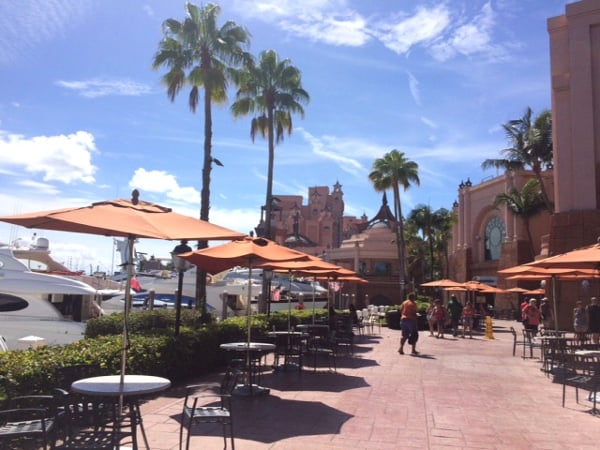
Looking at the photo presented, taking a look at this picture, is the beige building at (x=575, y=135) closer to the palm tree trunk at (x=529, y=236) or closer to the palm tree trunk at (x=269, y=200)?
the palm tree trunk at (x=529, y=236)

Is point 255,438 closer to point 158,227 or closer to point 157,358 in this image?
point 158,227

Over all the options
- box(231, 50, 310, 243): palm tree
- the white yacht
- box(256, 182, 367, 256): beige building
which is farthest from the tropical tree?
box(256, 182, 367, 256): beige building

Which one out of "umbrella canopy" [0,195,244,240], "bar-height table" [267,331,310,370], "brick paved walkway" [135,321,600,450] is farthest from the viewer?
"bar-height table" [267,331,310,370]

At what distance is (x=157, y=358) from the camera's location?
8891 mm

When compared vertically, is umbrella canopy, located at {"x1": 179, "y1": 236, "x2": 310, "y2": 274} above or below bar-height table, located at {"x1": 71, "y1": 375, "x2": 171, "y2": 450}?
above

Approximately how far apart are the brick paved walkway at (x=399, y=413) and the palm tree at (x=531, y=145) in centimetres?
2478

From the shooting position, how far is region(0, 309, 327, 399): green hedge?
20.5ft

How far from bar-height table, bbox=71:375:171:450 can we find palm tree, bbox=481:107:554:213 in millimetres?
32327

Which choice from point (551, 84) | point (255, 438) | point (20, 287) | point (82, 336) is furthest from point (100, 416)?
point (551, 84)

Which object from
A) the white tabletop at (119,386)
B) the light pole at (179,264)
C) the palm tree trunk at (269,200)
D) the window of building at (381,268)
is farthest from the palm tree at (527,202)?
the white tabletop at (119,386)

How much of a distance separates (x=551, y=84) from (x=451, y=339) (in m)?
14.8

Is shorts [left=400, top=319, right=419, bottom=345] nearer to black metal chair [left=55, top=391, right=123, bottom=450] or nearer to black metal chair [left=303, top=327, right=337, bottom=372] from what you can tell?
black metal chair [left=303, top=327, right=337, bottom=372]

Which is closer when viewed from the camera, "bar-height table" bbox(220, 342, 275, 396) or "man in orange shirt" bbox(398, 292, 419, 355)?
"bar-height table" bbox(220, 342, 275, 396)

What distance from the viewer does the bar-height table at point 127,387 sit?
4957 mm
